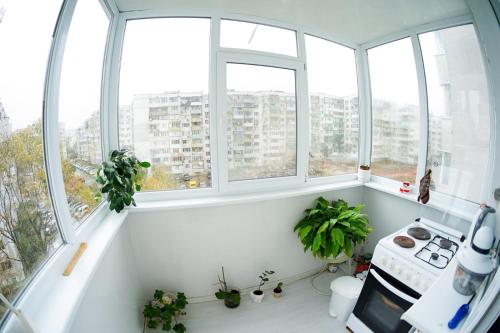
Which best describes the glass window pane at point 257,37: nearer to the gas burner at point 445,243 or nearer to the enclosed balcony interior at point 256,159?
the enclosed balcony interior at point 256,159

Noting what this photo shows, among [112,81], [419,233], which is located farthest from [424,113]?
[112,81]

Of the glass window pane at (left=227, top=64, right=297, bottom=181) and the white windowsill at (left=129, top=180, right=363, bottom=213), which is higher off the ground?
the glass window pane at (left=227, top=64, right=297, bottom=181)

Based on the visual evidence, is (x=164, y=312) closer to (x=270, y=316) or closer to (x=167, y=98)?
(x=270, y=316)

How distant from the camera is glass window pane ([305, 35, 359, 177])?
229 centimetres

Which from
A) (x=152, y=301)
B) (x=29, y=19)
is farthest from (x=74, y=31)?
(x=152, y=301)

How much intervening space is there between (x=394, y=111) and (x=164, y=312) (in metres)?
2.97

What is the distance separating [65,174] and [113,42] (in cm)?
123

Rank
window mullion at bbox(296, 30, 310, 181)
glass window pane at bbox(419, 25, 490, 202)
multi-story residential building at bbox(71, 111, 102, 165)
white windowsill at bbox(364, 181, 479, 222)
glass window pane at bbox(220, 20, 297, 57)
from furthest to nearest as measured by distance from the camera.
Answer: window mullion at bbox(296, 30, 310, 181) → glass window pane at bbox(220, 20, 297, 57) → white windowsill at bbox(364, 181, 479, 222) → glass window pane at bbox(419, 25, 490, 202) → multi-story residential building at bbox(71, 111, 102, 165)

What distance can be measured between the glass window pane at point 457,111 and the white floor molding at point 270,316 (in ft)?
5.30

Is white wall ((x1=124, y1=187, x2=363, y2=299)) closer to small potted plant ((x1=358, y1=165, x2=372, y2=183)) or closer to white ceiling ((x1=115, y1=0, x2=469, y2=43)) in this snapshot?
small potted plant ((x1=358, y1=165, x2=372, y2=183))

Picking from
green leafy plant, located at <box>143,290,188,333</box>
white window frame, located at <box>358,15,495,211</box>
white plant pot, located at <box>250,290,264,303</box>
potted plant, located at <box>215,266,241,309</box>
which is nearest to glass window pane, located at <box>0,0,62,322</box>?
green leafy plant, located at <box>143,290,188,333</box>

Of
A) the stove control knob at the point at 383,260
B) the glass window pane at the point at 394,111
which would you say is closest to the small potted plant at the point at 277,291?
the stove control knob at the point at 383,260

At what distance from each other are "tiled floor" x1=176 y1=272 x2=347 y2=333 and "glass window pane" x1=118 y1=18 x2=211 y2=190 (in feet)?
3.87

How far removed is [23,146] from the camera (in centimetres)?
87
